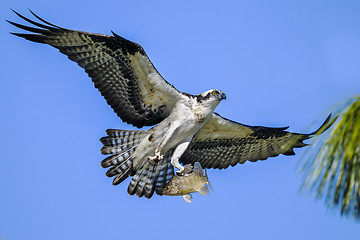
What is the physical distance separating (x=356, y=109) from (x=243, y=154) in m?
7.59

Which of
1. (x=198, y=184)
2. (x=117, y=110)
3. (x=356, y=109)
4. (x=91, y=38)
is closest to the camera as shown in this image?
(x=356, y=109)

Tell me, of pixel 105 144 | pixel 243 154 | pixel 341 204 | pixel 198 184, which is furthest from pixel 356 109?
pixel 243 154

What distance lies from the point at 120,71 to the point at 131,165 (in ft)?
6.10

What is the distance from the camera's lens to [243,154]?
34.3 feet

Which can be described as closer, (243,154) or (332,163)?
(332,163)

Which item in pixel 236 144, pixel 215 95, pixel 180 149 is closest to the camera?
pixel 215 95

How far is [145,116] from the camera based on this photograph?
368 inches

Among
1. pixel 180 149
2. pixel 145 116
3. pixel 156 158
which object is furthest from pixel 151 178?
pixel 145 116

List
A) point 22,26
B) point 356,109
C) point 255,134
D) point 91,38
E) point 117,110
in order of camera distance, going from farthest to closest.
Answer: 1. point 255,134
2. point 117,110
3. point 91,38
4. point 22,26
5. point 356,109

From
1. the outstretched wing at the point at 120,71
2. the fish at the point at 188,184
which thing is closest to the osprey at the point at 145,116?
the outstretched wing at the point at 120,71

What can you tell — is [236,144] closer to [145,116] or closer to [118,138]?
[145,116]

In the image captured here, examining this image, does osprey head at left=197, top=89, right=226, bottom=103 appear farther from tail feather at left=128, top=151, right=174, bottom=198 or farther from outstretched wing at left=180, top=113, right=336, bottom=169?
tail feather at left=128, top=151, right=174, bottom=198

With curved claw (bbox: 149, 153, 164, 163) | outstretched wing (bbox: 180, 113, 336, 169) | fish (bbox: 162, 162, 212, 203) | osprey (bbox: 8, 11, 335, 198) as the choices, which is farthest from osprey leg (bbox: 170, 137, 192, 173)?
fish (bbox: 162, 162, 212, 203)

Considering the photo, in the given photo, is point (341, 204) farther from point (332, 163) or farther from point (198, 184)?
point (198, 184)
